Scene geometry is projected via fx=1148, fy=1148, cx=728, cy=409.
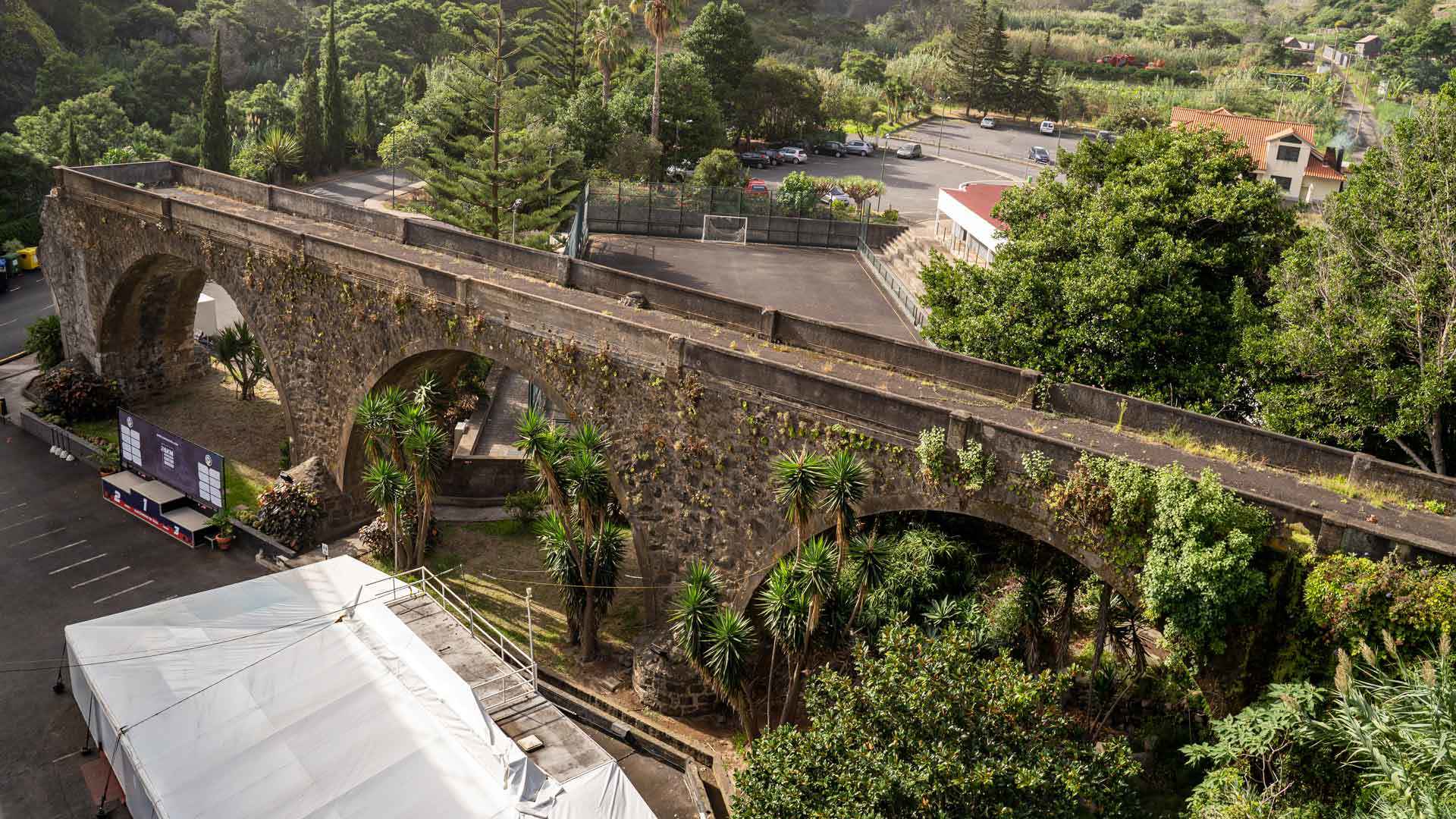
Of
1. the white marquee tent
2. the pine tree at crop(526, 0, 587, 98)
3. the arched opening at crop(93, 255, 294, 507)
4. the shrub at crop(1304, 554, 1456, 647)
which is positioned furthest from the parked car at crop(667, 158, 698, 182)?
the shrub at crop(1304, 554, 1456, 647)

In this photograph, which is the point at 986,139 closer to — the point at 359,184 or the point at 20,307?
the point at 359,184

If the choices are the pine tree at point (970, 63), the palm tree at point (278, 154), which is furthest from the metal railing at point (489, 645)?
the pine tree at point (970, 63)

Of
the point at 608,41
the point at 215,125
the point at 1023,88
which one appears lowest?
the point at 215,125

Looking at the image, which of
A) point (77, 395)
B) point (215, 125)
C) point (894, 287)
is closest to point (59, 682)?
point (77, 395)

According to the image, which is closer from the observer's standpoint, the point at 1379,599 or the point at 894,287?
the point at 1379,599

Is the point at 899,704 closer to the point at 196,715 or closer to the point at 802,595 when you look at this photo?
the point at 802,595

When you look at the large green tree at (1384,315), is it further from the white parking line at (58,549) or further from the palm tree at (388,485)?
the white parking line at (58,549)

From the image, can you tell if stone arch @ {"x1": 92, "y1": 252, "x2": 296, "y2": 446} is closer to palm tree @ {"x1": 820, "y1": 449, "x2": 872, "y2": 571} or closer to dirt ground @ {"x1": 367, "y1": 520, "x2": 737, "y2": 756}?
dirt ground @ {"x1": 367, "y1": 520, "x2": 737, "y2": 756}
